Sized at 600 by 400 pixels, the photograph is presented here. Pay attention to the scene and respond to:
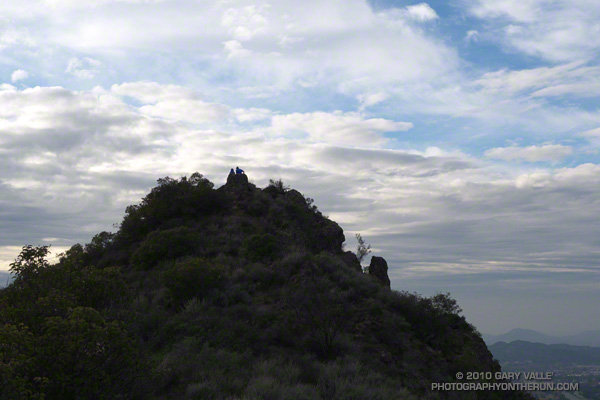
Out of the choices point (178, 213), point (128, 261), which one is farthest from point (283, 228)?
point (128, 261)

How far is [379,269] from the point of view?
28.8m

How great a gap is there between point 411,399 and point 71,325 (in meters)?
8.05

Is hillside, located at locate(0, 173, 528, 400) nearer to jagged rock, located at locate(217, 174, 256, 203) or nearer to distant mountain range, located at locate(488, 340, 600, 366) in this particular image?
jagged rock, located at locate(217, 174, 256, 203)

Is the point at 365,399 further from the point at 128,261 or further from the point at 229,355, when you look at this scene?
the point at 128,261

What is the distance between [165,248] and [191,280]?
747cm

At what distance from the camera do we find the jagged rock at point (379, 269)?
1113 inches

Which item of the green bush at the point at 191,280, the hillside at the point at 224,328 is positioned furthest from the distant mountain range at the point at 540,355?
the green bush at the point at 191,280

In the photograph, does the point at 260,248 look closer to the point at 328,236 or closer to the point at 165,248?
the point at 165,248

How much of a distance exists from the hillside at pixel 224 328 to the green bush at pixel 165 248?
8 cm

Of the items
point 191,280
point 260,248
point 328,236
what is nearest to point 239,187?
point 328,236

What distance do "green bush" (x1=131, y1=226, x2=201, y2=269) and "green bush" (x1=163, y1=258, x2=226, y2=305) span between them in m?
6.10

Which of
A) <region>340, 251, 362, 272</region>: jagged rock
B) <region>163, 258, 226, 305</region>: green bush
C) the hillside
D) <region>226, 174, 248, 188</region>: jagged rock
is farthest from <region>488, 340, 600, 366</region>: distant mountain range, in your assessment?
<region>163, 258, 226, 305</region>: green bush

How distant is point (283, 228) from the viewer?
1129 inches

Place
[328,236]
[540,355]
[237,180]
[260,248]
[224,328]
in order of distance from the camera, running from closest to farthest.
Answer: [224,328], [260,248], [328,236], [237,180], [540,355]
